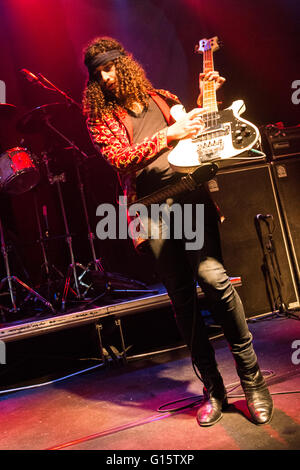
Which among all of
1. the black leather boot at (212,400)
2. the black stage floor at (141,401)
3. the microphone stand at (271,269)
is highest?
the microphone stand at (271,269)

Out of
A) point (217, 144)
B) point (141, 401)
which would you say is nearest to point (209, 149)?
point (217, 144)

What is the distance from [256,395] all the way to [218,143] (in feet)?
3.61

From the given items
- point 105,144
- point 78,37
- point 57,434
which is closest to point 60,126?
point 78,37

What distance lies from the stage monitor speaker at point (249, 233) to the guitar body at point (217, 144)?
1.96 meters

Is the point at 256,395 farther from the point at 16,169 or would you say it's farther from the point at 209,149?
the point at 16,169

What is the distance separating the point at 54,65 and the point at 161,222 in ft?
11.6

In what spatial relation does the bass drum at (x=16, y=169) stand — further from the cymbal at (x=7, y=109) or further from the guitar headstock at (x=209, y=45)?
the guitar headstock at (x=209, y=45)

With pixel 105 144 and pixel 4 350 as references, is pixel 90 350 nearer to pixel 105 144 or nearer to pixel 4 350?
pixel 4 350

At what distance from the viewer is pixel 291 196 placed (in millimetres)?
3762

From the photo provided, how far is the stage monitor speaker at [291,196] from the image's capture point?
3.71 metres

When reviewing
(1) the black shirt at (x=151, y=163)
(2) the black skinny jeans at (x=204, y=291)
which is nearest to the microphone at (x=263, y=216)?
(2) the black skinny jeans at (x=204, y=291)

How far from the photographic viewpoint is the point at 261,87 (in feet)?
14.3

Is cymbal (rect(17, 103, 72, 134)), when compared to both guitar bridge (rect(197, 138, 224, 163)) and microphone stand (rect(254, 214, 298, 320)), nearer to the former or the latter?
microphone stand (rect(254, 214, 298, 320))

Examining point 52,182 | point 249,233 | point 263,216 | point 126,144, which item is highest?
point 52,182
